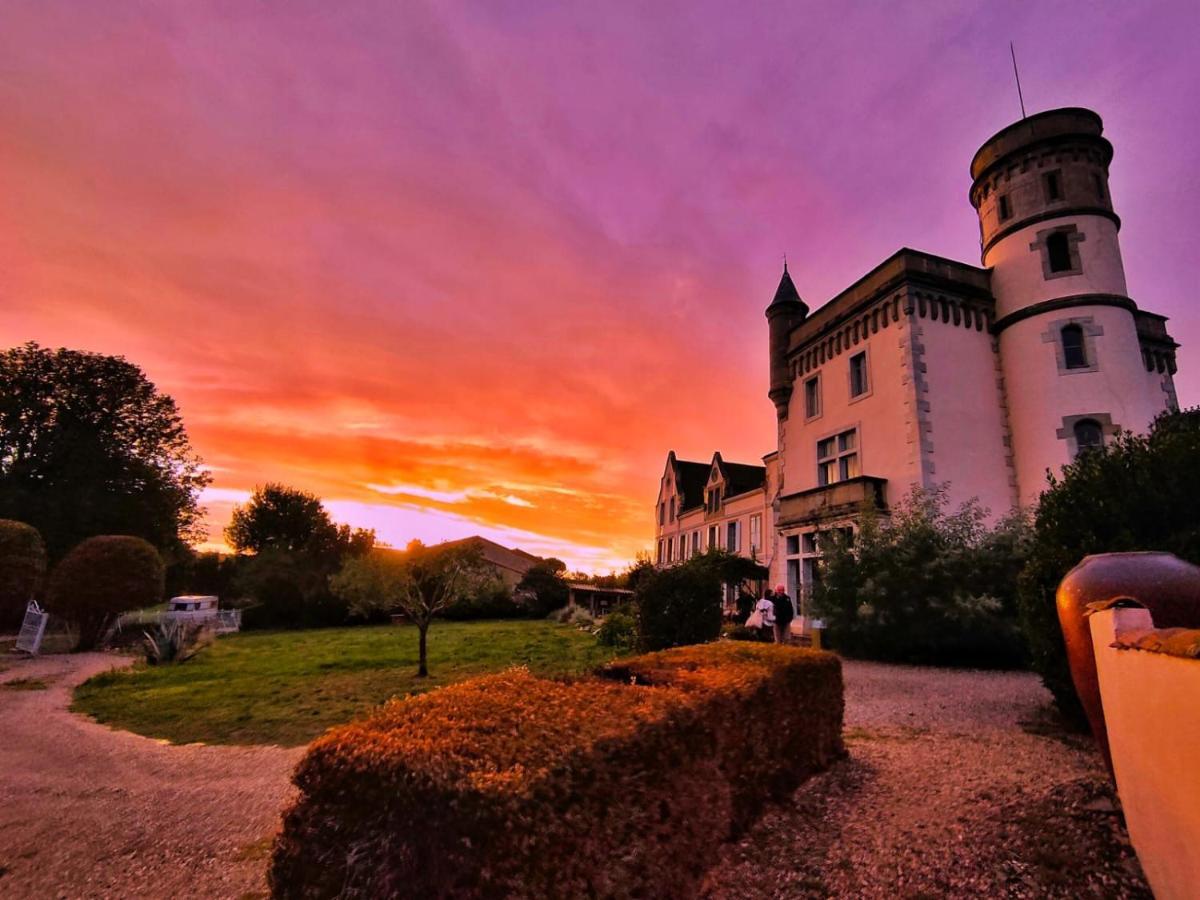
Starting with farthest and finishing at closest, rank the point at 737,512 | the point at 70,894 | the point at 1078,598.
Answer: the point at 737,512
the point at 1078,598
the point at 70,894

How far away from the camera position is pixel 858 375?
73.2 feet

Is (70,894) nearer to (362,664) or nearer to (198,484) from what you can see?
(362,664)

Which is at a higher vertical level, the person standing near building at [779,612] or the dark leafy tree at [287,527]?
the dark leafy tree at [287,527]

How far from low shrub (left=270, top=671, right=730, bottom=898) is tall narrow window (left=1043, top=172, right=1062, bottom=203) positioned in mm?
25563

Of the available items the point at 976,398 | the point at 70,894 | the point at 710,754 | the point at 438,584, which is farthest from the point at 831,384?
the point at 70,894

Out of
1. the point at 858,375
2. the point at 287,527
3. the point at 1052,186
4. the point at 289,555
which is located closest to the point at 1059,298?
the point at 1052,186

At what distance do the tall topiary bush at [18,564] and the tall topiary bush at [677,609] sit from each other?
943 inches

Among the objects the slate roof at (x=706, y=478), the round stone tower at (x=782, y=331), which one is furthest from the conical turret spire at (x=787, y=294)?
the slate roof at (x=706, y=478)

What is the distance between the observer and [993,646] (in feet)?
43.9

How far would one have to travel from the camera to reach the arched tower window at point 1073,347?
18953 mm

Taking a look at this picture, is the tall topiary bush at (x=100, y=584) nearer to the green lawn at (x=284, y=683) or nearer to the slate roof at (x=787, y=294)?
the green lawn at (x=284, y=683)

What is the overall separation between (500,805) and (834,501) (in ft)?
66.0

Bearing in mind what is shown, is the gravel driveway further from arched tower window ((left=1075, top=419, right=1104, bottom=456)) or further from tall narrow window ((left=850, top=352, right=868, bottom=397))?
tall narrow window ((left=850, top=352, right=868, bottom=397))

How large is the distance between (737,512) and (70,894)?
109 feet
